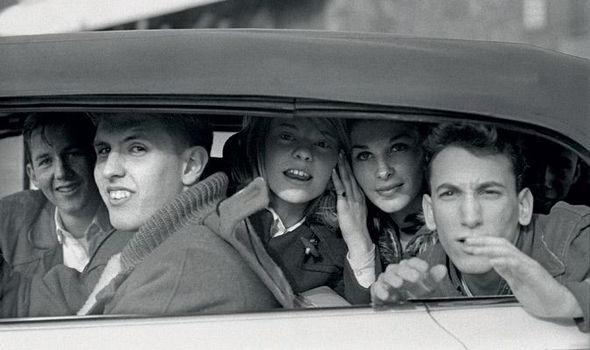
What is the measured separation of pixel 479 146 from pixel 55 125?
118 cm

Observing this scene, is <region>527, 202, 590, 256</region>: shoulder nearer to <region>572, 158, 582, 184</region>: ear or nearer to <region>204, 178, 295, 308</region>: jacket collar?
<region>572, 158, 582, 184</region>: ear

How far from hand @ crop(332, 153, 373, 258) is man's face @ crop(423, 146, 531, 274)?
216 mm

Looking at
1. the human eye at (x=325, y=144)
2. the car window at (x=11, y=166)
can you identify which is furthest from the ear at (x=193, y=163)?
the car window at (x=11, y=166)

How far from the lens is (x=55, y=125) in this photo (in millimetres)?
2461

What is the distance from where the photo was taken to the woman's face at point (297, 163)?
8.02 ft

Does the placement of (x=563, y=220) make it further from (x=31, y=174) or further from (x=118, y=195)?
(x=31, y=174)

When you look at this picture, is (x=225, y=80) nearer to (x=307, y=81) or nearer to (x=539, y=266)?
(x=307, y=81)

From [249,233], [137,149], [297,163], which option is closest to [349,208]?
[297,163]

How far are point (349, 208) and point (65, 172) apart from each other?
84 centimetres

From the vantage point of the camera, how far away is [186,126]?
240 centimetres

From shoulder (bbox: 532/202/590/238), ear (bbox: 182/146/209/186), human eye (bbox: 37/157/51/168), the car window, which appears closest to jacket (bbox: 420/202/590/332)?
shoulder (bbox: 532/202/590/238)

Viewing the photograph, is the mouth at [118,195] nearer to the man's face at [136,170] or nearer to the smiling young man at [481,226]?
the man's face at [136,170]

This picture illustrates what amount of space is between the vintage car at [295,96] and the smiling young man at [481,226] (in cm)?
9

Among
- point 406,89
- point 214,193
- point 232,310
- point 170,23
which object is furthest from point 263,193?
point 170,23
